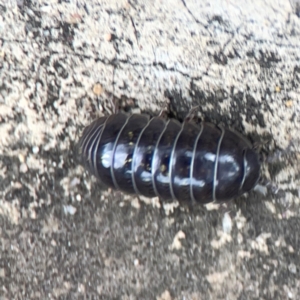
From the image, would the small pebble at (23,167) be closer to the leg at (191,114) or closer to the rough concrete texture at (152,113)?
the rough concrete texture at (152,113)

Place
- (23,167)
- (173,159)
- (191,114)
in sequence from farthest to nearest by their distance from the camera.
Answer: (23,167) < (191,114) < (173,159)

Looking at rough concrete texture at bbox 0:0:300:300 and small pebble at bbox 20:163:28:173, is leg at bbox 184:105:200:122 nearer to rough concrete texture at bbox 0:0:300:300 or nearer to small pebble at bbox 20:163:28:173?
rough concrete texture at bbox 0:0:300:300

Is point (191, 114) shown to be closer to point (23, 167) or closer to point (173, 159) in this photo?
point (173, 159)

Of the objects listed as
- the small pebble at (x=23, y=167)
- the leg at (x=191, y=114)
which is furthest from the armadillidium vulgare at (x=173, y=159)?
the small pebble at (x=23, y=167)

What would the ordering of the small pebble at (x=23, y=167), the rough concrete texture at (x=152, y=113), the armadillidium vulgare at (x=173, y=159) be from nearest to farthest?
the armadillidium vulgare at (x=173, y=159), the rough concrete texture at (x=152, y=113), the small pebble at (x=23, y=167)

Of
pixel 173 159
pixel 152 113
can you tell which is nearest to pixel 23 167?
pixel 152 113

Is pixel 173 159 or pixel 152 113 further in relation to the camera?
pixel 152 113
